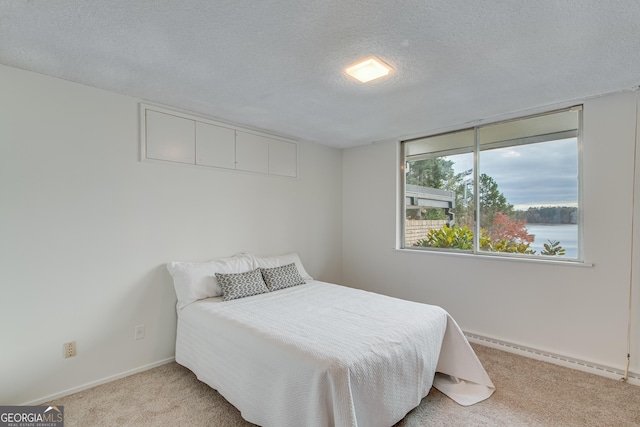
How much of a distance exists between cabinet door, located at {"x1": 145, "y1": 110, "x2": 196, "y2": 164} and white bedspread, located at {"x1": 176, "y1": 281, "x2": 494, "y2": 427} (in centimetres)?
136

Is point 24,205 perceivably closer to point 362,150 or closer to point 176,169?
point 176,169

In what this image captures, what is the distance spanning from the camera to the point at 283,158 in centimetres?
366

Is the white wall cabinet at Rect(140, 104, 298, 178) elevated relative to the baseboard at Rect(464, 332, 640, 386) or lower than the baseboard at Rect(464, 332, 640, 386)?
elevated

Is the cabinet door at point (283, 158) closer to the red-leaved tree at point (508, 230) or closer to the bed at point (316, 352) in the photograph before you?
the bed at point (316, 352)

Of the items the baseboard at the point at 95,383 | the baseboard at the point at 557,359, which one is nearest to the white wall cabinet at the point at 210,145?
the baseboard at the point at 95,383

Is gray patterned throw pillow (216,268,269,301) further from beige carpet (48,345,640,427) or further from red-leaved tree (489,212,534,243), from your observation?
red-leaved tree (489,212,534,243)

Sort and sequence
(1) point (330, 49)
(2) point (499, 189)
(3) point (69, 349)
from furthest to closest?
(2) point (499, 189) < (3) point (69, 349) < (1) point (330, 49)

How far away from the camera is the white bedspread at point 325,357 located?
1.55 metres

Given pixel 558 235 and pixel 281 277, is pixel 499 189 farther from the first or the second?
pixel 281 277

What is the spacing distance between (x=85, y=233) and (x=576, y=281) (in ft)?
13.3

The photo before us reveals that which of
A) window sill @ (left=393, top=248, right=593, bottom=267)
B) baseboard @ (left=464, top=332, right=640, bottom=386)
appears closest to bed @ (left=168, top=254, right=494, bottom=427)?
baseboard @ (left=464, top=332, right=640, bottom=386)

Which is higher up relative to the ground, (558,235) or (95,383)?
(558,235)

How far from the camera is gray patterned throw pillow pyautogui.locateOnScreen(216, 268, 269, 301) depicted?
2.61 m

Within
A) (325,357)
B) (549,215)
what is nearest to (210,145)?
(325,357)
